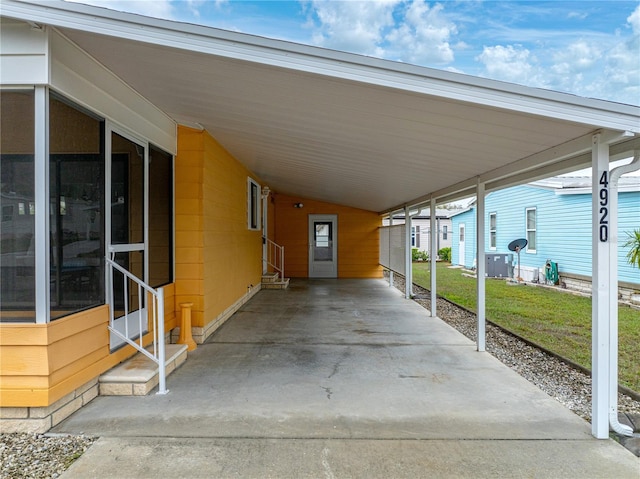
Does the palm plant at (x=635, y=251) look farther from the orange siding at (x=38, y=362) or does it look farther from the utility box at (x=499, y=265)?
the orange siding at (x=38, y=362)

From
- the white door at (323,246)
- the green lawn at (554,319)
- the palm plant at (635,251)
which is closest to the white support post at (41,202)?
the green lawn at (554,319)

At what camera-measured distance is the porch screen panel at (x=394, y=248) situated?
29.8ft

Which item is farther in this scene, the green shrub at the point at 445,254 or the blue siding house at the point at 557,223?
the green shrub at the point at 445,254

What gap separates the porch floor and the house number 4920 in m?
1.28

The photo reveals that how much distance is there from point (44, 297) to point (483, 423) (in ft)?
9.80

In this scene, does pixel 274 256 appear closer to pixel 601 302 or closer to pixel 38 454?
pixel 38 454

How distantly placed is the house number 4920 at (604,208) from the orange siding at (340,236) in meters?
9.72

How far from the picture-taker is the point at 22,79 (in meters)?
2.59

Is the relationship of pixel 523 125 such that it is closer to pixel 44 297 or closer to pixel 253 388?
pixel 253 388

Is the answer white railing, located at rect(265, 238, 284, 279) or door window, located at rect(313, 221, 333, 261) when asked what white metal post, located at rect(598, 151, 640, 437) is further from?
door window, located at rect(313, 221, 333, 261)

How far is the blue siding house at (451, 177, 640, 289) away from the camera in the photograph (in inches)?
341

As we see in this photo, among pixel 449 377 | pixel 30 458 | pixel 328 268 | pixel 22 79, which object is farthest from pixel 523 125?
pixel 328 268

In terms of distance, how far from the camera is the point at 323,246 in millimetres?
12422

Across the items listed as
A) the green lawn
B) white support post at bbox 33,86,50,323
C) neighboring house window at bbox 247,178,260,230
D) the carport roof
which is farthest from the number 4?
neighboring house window at bbox 247,178,260,230
